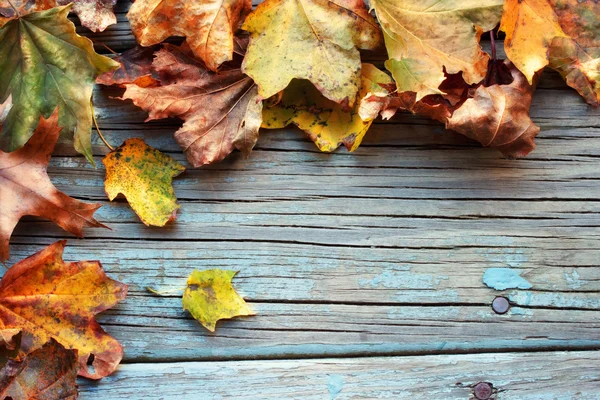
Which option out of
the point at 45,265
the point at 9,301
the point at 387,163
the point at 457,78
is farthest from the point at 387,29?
the point at 9,301

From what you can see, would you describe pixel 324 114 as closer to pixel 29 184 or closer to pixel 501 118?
pixel 501 118

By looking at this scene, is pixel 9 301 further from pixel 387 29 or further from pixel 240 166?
pixel 387 29

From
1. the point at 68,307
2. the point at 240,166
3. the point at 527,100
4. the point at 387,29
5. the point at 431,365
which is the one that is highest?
the point at 387,29

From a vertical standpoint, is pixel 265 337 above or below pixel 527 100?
below

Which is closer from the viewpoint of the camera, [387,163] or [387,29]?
[387,29]

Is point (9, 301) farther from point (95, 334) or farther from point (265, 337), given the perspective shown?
point (265, 337)

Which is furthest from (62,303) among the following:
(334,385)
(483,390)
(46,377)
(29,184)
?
(483,390)

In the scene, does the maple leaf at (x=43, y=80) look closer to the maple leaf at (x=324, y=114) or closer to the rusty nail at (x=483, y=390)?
the maple leaf at (x=324, y=114)
